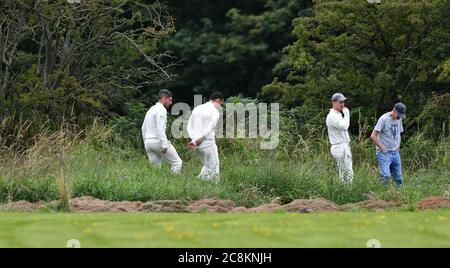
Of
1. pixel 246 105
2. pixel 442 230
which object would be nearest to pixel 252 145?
pixel 246 105

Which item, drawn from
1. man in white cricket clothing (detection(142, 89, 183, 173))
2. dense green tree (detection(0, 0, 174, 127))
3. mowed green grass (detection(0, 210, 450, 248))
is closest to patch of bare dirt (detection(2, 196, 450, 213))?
mowed green grass (detection(0, 210, 450, 248))

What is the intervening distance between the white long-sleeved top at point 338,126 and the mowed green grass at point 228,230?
5912mm

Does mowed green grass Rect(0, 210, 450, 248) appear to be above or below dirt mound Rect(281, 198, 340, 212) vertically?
above

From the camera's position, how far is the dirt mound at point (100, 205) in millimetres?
16703

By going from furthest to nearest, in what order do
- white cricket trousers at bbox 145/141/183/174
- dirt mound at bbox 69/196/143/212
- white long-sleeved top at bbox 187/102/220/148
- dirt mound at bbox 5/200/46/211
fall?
white cricket trousers at bbox 145/141/183/174, white long-sleeved top at bbox 187/102/220/148, dirt mound at bbox 5/200/46/211, dirt mound at bbox 69/196/143/212

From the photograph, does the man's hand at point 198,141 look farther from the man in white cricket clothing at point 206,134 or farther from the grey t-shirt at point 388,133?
the grey t-shirt at point 388,133

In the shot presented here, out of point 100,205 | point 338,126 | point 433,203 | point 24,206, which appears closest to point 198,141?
point 338,126

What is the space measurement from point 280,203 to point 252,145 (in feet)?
21.0

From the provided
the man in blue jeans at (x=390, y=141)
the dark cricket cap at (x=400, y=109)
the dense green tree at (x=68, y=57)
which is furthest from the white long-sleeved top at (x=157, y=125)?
the dense green tree at (x=68, y=57)

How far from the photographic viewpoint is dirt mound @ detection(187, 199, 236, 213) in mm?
17062

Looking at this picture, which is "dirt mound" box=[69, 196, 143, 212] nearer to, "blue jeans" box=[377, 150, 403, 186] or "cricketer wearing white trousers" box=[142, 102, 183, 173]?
"cricketer wearing white trousers" box=[142, 102, 183, 173]

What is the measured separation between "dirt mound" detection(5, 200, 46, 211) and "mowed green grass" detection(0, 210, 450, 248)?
2212 millimetres

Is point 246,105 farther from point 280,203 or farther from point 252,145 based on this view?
point 280,203

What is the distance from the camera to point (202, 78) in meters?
41.0
